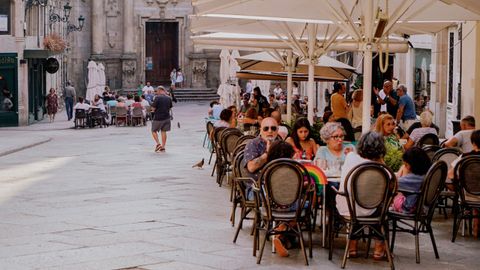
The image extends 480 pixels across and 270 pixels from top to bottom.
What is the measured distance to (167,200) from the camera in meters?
15.4

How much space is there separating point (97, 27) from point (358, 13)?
1520 inches

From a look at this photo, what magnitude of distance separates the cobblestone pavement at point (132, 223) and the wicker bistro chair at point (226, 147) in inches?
14.4

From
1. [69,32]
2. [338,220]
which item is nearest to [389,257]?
[338,220]

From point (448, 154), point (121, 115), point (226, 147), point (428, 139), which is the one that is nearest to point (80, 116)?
point (121, 115)

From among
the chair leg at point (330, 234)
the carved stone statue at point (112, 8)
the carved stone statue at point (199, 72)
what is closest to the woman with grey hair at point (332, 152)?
the chair leg at point (330, 234)

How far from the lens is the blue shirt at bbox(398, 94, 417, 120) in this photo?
66.4ft

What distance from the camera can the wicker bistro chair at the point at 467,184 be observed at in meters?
11.4

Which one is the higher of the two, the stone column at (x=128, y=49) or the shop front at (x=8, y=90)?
the stone column at (x=128, y=49)

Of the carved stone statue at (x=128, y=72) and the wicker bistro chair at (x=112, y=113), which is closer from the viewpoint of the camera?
the wicker bistro chair at (x=112, y=113)

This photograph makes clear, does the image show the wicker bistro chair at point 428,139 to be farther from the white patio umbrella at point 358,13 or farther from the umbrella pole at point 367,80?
the umbrella pole at point 367,80

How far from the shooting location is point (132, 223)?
510 inches

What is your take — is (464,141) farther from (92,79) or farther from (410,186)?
(92,79)

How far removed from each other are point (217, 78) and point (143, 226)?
40772 millimetres

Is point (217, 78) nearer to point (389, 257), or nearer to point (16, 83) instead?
point (16, 83)
